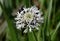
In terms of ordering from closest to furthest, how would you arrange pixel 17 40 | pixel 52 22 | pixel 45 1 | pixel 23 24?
pixel 23 24, pixel 17 40, pixel 52 22, pixel 45 1

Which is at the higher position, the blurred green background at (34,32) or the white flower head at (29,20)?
the white flower head at (29,20)

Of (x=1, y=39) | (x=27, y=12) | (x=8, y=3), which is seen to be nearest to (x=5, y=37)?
(x=1, y=39)

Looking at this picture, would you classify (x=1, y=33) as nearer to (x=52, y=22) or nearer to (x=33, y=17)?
(x=52, y=22)

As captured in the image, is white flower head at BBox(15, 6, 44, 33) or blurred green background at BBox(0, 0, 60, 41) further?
blurred green background at BBox(0, 0, 60, 41)

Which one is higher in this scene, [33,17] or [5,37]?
[33,17]

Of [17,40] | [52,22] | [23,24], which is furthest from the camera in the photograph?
[52,22]

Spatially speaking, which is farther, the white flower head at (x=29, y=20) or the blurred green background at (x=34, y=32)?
the blurred green background at (x=34, y=32)

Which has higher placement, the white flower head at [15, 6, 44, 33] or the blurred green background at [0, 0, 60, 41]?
the white flower head at [15, 6, 44, 33]

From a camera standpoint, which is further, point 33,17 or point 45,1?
point 45,1

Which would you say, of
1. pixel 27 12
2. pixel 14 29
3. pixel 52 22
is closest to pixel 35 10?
pixel 27 12

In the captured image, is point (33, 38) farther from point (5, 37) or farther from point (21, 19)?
point (5, 37)
